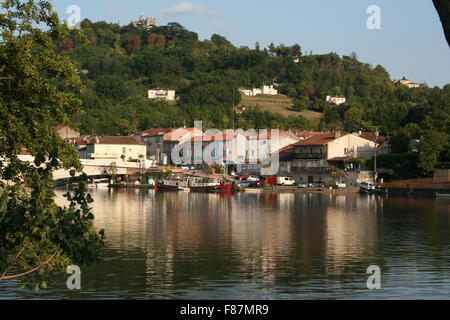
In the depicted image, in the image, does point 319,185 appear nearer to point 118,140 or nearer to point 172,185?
point 172,185

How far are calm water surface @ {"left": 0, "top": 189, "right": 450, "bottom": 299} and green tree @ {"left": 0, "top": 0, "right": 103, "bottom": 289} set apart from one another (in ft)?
21.3

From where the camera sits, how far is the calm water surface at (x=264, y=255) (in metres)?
25.2

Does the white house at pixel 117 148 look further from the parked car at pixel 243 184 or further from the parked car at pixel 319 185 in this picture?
the parked car at pixel 319 185

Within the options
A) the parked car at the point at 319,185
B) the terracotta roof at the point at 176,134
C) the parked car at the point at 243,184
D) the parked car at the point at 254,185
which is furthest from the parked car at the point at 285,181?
the terracotta roof at the point at 176,134

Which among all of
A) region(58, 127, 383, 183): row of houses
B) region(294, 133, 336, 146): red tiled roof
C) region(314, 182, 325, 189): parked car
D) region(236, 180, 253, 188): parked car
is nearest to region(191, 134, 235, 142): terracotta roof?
region(58, 127, 383, 183): row of houses

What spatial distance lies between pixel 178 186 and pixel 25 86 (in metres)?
83.3

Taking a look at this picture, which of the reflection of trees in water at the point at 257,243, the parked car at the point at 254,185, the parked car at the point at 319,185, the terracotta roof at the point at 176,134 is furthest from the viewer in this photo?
the terracotta roof at the point at 176,134

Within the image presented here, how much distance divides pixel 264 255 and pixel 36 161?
19474mm

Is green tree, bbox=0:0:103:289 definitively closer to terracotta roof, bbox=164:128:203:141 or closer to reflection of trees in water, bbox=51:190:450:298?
reflection of trees in water, bbox=51:190:450:298

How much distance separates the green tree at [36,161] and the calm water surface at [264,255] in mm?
6492

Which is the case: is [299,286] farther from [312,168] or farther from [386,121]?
[386,121]

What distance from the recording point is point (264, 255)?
34.2 meters

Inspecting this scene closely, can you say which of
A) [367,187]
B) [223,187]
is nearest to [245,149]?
[223,187]

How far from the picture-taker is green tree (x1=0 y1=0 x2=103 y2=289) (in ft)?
50.7
